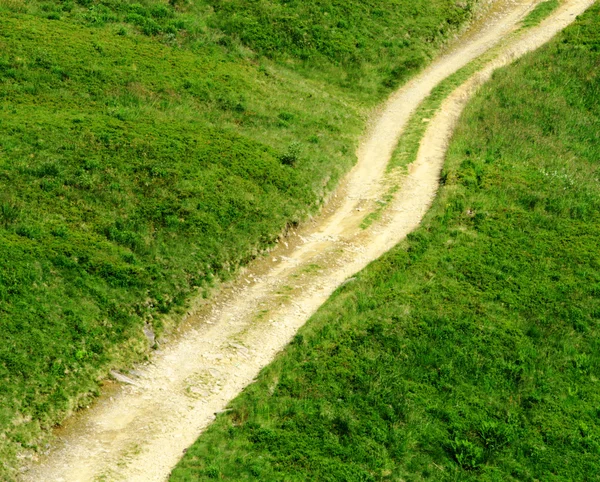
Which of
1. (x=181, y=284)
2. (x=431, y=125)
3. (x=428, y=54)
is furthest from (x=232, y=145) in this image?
(x=428, y=54)

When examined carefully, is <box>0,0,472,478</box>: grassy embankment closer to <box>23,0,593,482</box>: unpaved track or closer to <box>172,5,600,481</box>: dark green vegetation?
<box>23,0,593,482</box>: unpaved track

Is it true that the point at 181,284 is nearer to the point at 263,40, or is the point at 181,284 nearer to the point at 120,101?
the point at 120,101

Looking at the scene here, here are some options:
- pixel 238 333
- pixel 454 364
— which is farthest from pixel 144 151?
pixel 454 364

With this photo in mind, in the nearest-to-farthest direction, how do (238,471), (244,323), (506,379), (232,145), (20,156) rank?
(238,471) → (506,379) → (244,323) → (20,156) → (232,145)

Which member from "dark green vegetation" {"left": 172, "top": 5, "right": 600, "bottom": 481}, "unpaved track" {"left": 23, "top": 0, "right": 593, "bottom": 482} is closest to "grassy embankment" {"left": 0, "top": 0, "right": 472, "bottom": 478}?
"unpaved track" {"left": 23, "top": 0, "right": 593, "bottom": 482}

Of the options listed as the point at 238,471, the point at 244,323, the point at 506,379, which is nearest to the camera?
the point at 238,471

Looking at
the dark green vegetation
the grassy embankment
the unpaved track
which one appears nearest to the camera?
the unpaved track
